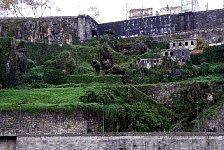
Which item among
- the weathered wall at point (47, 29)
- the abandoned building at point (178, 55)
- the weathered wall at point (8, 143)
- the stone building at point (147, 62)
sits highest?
the weathered wall at point (47, 29)

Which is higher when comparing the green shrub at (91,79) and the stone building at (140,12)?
the stone building at (140,12)

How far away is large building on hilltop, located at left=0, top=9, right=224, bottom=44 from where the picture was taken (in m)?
69.9

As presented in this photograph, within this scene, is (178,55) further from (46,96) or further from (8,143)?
(8,143)

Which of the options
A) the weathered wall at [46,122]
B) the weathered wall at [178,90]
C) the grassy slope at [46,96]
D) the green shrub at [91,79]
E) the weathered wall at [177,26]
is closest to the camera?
the weathered wall at [46,122]

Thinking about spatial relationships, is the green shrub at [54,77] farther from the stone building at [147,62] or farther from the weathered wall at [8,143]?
the weathered wall at [8,143]

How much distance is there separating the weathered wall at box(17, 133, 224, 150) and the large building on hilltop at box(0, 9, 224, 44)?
30722 mm

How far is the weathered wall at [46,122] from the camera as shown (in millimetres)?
46750

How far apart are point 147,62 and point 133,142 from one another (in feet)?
80.3

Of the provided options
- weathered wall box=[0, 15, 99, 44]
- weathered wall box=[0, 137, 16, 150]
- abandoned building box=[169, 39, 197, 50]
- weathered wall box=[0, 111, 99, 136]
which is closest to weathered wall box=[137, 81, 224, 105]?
weathered wall box=[0, 111, 99, 136]

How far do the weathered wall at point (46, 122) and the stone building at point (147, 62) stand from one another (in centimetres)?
1512

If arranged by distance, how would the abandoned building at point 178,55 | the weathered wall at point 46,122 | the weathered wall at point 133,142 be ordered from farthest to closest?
the abandoned building at point 178,55 → the weathered wall at point 46,122 → the weathered wall at point 133,142

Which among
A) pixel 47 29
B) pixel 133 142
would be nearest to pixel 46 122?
pixel 133 142

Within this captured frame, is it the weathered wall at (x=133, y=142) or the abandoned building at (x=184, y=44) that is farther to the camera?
the abandoned building at (x=184, y=44)

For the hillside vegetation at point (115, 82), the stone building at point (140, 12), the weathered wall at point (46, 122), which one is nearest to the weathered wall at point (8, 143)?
the weathered wall at point (46, 122)
